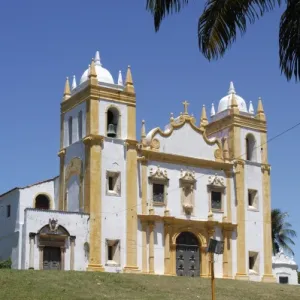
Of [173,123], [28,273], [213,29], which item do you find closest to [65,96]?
[173,123]

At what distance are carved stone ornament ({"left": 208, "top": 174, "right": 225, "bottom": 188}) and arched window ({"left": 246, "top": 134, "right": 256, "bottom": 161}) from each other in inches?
121

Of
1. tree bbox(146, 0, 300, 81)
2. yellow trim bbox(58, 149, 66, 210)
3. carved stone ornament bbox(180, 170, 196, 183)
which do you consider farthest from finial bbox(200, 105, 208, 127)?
tree bbox(146, 0, 300, 81)

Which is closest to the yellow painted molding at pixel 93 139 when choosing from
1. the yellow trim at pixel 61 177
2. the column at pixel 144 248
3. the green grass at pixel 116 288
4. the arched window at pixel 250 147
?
the yellow trim at pixel 61 177

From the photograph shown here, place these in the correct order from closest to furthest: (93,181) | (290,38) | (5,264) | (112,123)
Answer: (290,38), (5,264), (93,181), (112,123)

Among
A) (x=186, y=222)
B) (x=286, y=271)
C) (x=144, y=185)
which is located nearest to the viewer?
(x=144, y=185)

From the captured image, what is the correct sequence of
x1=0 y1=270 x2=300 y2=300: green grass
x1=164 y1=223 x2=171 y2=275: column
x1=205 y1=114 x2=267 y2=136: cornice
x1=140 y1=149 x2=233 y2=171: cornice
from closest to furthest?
1. x1=0 y1=270 x2=300 y2=300: green grass
2. x1=164 y1=223 x2=171 y2=275: column
3. x1=140 y1=149 x2=233 y2=171: cornice
4. x1=205 y1=114 x2=267 y2=136: cornice

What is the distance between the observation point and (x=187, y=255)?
44469mm

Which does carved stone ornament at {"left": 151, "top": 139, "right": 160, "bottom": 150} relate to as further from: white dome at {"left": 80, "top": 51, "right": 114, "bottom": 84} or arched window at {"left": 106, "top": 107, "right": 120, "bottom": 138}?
white dome at {"left": 80, "top": 51, "right": 114, "bottom": 84}

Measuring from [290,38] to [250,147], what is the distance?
108 feet

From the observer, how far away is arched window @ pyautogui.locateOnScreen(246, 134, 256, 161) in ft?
159

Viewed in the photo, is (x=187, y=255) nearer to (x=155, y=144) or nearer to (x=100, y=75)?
(x=155, y=144)

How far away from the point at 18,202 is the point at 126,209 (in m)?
6.41

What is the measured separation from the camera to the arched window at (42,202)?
44.7 metres

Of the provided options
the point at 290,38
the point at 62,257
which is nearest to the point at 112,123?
the point at 62,257
